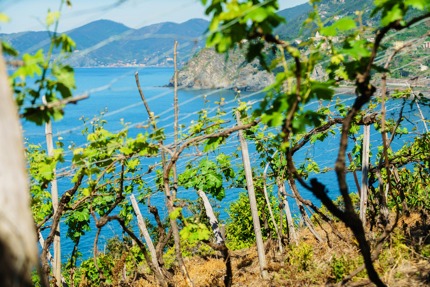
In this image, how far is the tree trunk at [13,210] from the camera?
3.97ft

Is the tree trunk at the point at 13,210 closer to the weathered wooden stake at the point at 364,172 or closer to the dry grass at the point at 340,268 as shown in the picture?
the dry grass at the point at 340,268

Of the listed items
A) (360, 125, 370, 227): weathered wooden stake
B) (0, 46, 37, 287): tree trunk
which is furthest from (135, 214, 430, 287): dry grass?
(0, 46, 37, 287): tree trunk

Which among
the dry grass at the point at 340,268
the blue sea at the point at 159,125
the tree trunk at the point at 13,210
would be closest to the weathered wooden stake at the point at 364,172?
the dry grass at the point at 340,268

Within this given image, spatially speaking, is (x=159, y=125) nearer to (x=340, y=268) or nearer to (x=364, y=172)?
(x=364, y=172)

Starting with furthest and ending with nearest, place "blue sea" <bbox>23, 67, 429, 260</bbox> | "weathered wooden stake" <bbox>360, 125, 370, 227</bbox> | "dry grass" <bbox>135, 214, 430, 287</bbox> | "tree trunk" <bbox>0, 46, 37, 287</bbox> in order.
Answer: "weathered wooden stake" <bbox>360, 125, 370, 227</bbox>, "dry grass" <bbox>135, 214, 430, 287</bbox>, "blue sea" <bbox>23, 67, 429, 260</bbox>, "tree trunk" <bbox>0, 46, 37, 287</bbox>

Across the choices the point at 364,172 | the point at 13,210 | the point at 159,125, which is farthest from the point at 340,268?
the point at 159,125

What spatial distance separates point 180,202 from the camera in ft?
15.7

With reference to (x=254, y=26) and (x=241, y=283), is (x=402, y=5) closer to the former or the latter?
(x=254, y=26)

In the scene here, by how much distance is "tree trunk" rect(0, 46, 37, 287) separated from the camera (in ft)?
3.97

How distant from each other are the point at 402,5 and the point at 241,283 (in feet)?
15.9

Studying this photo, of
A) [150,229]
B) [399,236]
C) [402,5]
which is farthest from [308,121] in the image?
[150,229]

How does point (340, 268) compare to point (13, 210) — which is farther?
point (340, 268)

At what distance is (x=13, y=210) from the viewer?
1.27 m

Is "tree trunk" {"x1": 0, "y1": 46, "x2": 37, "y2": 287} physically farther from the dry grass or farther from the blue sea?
the dry grass
